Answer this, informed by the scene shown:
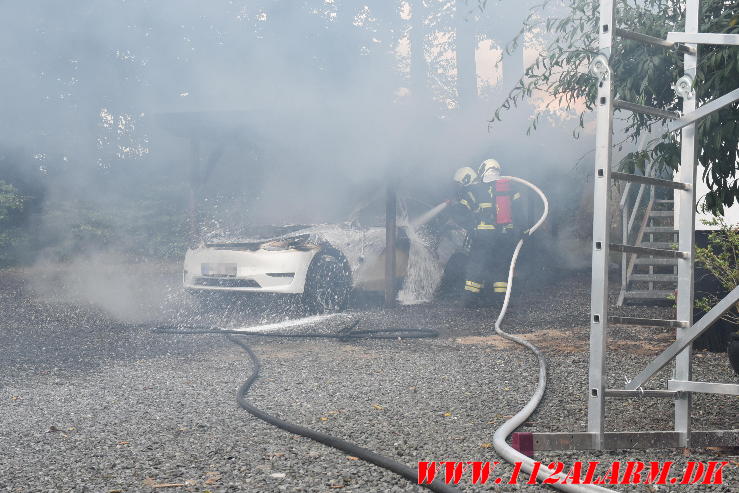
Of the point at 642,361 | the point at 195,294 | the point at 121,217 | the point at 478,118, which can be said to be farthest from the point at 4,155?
the point at 642,361

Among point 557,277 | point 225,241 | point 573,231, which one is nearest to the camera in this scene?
point 225,241

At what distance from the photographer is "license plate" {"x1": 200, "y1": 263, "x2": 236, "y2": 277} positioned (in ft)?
27.1

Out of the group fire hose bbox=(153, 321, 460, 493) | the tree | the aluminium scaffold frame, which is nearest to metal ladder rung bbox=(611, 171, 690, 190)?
the aluminium scaffold frame

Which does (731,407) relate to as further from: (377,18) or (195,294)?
(377,18)

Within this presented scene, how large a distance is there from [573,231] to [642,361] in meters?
8.43

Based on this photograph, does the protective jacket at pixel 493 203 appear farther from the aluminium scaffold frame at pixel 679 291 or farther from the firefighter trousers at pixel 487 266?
the aluminium scaffold frame at pixel 679 291

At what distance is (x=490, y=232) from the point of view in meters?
9.39

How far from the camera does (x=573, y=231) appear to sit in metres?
14.1

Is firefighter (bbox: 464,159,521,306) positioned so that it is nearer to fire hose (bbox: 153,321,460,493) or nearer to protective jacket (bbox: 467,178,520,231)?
protective jacket (bbox: 467,178,520,231)

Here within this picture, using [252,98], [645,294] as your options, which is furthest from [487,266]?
[252,98]

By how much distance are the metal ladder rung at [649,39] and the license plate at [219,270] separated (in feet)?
17.9

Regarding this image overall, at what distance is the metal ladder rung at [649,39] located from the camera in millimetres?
3463

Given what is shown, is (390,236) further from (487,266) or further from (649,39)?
(649,39)

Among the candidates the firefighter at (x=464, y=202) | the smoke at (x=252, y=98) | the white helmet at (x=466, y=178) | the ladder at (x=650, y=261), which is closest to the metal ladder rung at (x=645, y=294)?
the ladder at (x=650, y=261)
